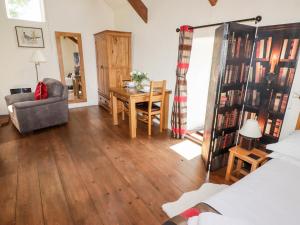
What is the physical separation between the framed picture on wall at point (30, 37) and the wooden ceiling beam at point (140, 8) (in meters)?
2.29

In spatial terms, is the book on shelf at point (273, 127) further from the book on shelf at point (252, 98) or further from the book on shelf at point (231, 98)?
the book on shelf at point (231, 98)

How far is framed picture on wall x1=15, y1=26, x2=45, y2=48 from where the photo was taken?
13.5ft

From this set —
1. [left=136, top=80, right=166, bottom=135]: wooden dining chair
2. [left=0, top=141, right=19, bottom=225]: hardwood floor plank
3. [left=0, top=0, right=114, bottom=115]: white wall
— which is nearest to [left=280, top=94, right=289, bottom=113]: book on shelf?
[left=136, top=80, right=166, bottom=135]: wooden dining chair

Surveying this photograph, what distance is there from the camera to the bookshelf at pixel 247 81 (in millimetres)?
1915

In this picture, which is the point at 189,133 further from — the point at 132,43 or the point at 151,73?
the point at 132,43

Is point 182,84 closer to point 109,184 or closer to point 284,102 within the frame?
point 284,102

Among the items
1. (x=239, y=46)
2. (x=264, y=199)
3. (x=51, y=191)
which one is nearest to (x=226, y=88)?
(x=239, y=46)

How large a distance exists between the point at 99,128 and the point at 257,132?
9.02ft

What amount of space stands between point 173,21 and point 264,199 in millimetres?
2971

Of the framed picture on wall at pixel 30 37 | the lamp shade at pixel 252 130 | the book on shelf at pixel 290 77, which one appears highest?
the framed picture on wall at pixel 30 37

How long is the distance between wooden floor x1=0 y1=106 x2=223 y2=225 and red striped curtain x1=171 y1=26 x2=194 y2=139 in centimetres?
27

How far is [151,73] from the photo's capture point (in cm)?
401

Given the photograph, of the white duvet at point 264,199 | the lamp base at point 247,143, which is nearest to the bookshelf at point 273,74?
the lamp base at point 247,143

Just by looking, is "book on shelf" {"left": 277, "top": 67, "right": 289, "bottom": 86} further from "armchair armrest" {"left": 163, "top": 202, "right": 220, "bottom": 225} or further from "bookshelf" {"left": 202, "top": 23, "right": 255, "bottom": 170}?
"armchair armrest" {"left": 163, "top": 202, "right": 220, "bottom": 225}
